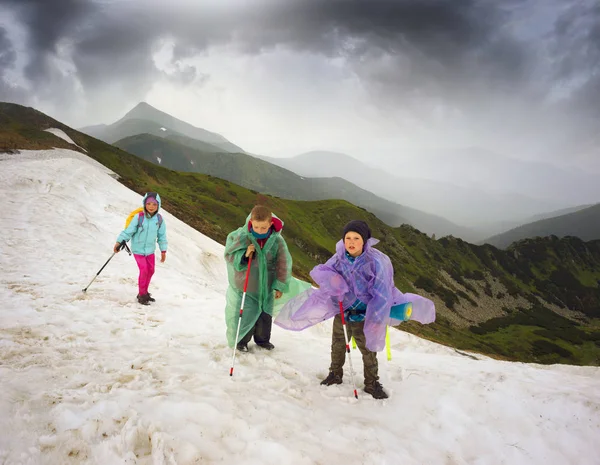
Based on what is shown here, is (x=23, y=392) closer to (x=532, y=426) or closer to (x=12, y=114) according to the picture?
(x=532, y=426)

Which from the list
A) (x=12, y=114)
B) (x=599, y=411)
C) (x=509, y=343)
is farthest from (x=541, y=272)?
(x=12, y=114)

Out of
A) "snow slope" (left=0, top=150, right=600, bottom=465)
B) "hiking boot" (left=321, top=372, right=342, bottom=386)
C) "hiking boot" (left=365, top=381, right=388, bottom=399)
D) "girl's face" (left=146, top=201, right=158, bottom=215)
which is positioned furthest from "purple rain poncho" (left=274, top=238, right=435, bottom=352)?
"girl's face" (left=146, top=201, right=158, bottom=215)

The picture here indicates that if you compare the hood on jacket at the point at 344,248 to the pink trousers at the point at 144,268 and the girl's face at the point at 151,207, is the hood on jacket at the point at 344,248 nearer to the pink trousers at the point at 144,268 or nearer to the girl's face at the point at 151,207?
the girl's face at the point at 151,207

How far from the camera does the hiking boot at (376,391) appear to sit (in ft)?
19.8

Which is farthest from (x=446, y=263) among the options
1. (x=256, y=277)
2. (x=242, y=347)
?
(x=256, y=277)

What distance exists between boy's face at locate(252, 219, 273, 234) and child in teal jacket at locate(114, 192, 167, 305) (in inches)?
181

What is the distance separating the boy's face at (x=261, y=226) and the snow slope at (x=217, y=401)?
2957 millimetres

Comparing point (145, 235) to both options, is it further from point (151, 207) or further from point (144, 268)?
point (144, 268)

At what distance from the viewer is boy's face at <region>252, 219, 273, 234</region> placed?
21.4 feet

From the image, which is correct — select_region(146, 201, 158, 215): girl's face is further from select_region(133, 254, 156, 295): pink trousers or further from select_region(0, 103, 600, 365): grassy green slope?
select_region(0, 103, 600, 365): grassy green slope

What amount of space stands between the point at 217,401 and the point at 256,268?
9.17ft

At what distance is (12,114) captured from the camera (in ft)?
262

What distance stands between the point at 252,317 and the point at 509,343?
104 m

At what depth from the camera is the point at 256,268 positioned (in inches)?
275
